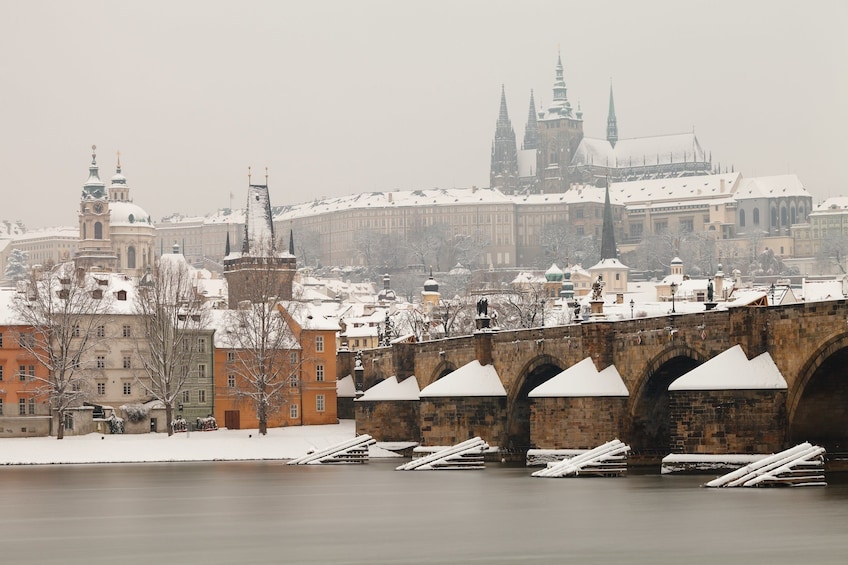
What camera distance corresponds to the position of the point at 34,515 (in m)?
48.8

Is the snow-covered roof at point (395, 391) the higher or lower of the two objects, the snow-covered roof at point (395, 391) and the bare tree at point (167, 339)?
the lower

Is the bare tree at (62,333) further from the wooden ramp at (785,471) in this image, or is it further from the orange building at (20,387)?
the wooden ramp at (785,471)

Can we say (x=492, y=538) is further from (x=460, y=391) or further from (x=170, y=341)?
(x=170, y=341)

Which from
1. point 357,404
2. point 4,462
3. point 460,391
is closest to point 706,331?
point 460,391

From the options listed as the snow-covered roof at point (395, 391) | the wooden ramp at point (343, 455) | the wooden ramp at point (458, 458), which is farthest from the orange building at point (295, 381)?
the wooden ramp at point (458, 458)

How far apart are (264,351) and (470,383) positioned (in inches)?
869

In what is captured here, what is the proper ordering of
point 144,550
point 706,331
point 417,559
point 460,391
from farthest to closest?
1. point 460,391
2. point 706,331
3. point 144,550
4. point 417,559

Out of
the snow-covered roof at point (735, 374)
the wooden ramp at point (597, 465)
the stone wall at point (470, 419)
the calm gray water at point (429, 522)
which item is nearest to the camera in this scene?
the calm gray water at point (429, 522)

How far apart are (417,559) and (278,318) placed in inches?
2351

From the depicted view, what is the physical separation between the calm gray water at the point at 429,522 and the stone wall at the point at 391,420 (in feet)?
66.0

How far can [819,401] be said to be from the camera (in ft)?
167

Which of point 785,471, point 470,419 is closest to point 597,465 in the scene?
point 785,471

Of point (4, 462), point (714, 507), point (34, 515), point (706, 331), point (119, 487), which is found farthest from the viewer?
point (4, 462)

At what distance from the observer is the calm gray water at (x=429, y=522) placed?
1426 inches
